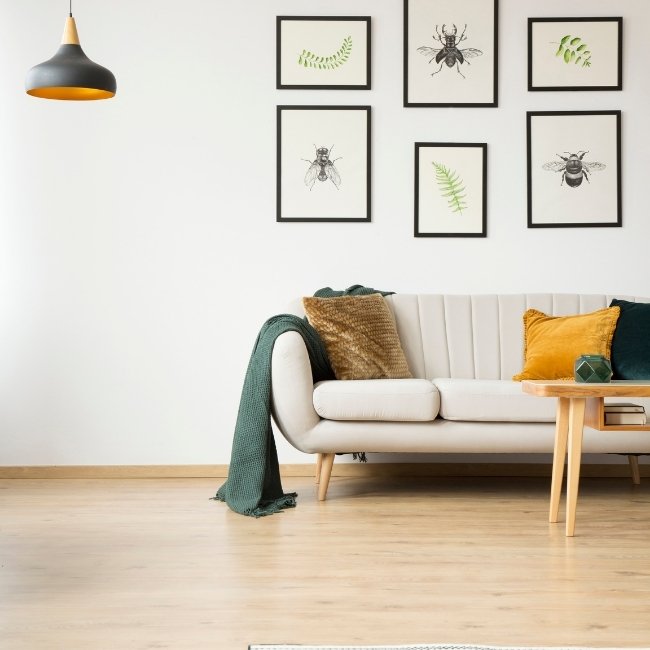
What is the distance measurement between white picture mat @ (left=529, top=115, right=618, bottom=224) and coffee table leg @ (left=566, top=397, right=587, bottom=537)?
168cm

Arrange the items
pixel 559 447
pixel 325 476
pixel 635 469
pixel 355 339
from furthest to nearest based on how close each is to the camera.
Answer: pixel 635 469 → pixel 355 339 → pixel 325 476 → pixel 559 447

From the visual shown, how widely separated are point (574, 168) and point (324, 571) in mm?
2739

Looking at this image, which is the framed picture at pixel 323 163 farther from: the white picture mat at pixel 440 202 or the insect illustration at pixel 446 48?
the insect illustration at pixel 446 48

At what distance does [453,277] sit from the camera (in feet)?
14.5

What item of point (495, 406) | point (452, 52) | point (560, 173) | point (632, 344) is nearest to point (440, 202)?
point (560, 173)

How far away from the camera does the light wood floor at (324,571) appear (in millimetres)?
1969

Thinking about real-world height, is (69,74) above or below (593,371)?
above

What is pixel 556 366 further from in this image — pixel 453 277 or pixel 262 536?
pixel 262 536

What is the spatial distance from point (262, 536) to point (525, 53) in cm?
283

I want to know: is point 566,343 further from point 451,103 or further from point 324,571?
point 324,571

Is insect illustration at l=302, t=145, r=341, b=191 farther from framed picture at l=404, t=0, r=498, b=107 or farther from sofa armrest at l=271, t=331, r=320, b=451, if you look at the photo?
sofa armrest at l=271, t=331, r=320, b=451

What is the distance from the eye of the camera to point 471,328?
4141 mm

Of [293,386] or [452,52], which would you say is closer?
[293,386]

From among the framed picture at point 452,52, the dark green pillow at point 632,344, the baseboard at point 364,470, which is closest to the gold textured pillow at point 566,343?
the dark green pillow at point 632,344
